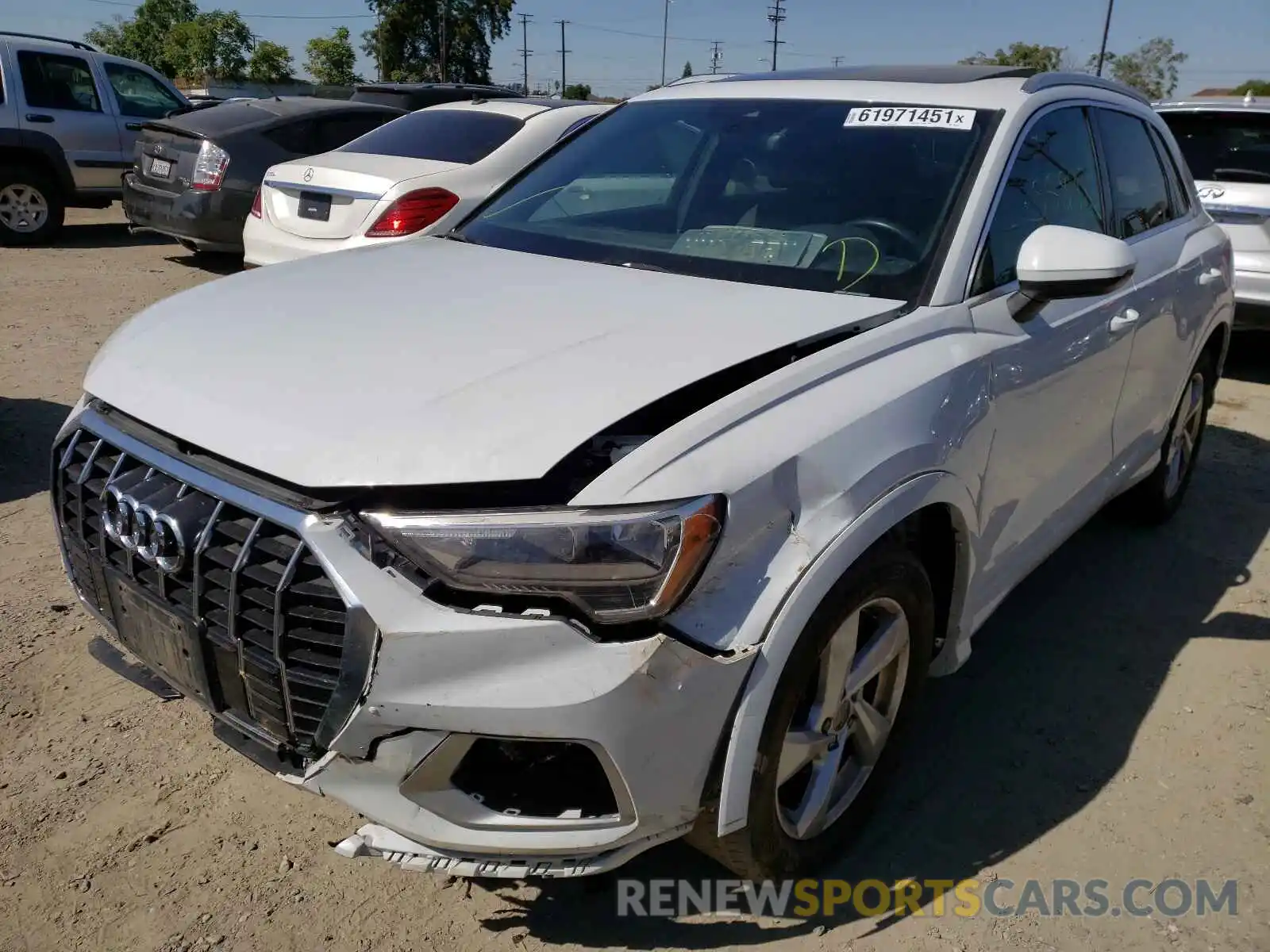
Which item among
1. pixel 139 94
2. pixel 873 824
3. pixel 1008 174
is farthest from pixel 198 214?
pixel 873 824

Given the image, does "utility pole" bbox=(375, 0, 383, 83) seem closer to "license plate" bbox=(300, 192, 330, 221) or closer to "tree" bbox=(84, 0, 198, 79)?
"tree" bbox=(84, 0, 198, 79)

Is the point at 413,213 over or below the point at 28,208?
over

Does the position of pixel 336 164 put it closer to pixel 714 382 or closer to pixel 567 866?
pixel 714 382

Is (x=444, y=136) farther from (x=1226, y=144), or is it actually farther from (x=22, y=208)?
(x=22, y=208)

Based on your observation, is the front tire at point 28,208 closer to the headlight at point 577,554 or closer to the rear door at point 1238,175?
the rear door at point 1238,175

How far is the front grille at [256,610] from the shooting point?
183 cm

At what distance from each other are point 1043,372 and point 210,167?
303 inches

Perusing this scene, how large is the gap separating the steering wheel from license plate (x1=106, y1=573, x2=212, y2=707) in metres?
1.89

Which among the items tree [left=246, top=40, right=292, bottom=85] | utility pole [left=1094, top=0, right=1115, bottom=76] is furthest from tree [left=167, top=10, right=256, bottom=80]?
utility pole [left=1094, top=0, right=1115, bottom=76]

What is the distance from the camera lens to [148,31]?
77.4 metres

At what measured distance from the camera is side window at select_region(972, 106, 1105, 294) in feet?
8.98

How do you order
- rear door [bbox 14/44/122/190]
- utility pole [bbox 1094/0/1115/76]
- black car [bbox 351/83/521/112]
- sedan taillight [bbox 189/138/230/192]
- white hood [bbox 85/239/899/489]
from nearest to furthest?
1. white hood [bbox 85/239/899/489]
2. sedan taillight [bbox 189/138/230/192]
3. black car [bbox 351/83/521/112]
4. rear door [bbox 14/44/122/190]
5. utility pole [bbox 1094/0/1115/76]

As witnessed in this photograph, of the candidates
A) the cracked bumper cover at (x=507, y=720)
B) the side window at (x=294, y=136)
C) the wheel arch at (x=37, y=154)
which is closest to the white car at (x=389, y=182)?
the side window at (x=294, y=136)

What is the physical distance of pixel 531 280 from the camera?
8.80ft
